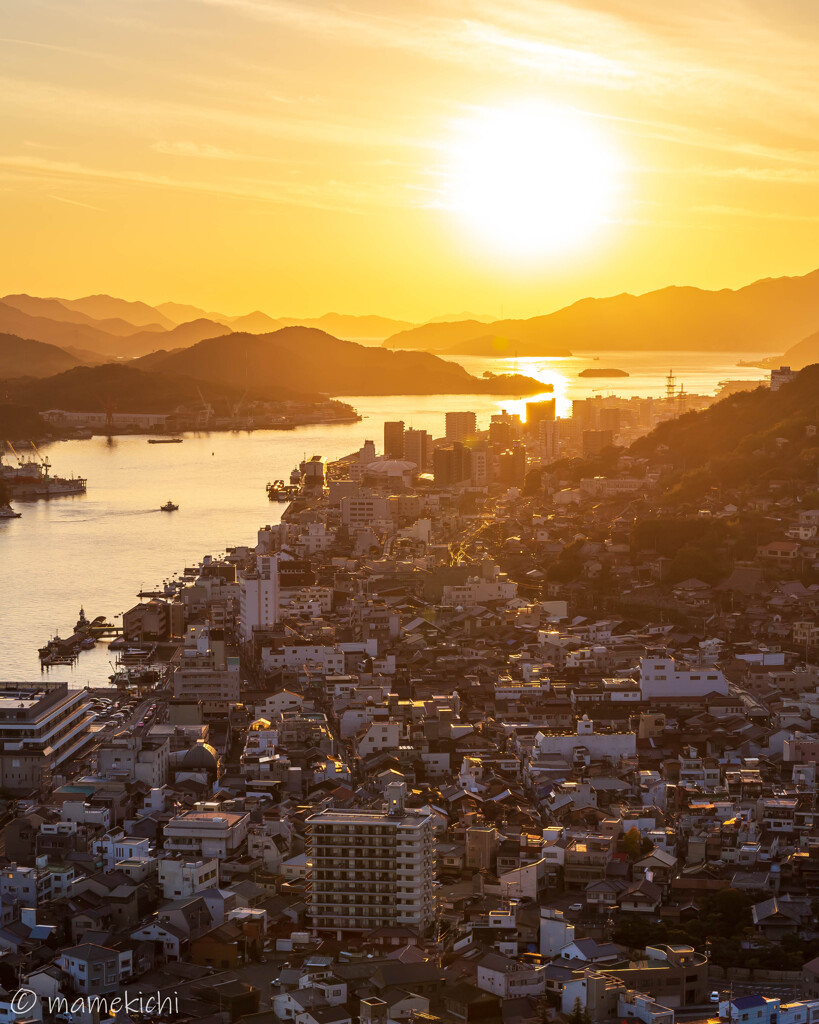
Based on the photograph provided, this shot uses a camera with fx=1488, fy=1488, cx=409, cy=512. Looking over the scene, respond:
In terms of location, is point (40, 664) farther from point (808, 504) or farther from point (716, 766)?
point (808, 504)

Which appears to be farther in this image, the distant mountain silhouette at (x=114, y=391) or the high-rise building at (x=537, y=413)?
the distant mountain silhouette at (x=114, y=391)

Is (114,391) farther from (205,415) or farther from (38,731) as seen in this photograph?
(38,731)

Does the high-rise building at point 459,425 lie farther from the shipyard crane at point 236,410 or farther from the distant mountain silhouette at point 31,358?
the distant mountain silhouette at point 31,358

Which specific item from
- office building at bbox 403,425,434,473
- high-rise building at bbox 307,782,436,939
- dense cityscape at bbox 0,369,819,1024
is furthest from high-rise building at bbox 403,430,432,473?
high-rise building at bbox 307,782,436,939

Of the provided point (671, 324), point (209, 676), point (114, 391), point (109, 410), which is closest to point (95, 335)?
point (671, 324)

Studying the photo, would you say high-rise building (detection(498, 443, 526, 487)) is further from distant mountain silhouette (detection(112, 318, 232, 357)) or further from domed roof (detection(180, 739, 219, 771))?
distant mountain silhouette (detection(112, 318, 232, 357))

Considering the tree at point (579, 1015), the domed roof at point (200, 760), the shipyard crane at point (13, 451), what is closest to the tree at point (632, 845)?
the tree at point (579, 1015)
